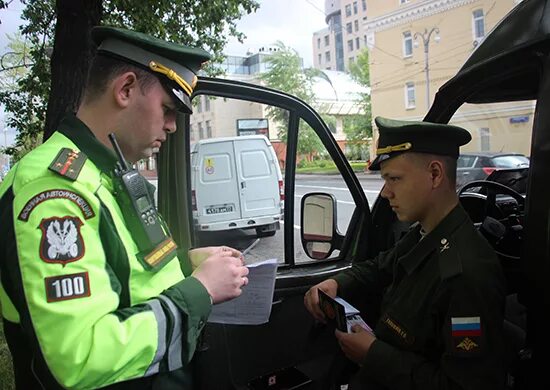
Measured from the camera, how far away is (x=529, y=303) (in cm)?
136

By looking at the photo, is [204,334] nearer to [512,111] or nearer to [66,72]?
[512,111]

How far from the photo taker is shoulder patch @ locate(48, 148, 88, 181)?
3.41ft

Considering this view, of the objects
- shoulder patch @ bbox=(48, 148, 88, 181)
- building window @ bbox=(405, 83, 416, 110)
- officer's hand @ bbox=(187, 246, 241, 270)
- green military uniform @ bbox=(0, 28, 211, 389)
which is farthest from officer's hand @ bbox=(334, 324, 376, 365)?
building window @ bbox=(405, 83, 416, 110)

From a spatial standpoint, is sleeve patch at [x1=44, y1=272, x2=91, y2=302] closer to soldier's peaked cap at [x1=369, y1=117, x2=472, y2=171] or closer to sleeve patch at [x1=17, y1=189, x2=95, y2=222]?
sleeve patch at [x1=17, y1=189, x2=95, y2=222]

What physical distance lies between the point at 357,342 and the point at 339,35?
97963mm

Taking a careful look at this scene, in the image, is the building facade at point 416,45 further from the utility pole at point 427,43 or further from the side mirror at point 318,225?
the side mirror at point 318,225

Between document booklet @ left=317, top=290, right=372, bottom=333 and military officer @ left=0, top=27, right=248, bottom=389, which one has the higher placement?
military officer @ left=0, top=27, right=248, bottom=389

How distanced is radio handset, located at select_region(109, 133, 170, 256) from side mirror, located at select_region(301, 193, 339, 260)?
4.30 ft

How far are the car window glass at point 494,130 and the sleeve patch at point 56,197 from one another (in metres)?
1.69

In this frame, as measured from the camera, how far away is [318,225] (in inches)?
95.7

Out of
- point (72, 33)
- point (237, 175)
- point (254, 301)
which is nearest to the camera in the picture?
point (254, 301)

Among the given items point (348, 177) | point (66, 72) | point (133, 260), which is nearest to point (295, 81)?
point (66, 72)

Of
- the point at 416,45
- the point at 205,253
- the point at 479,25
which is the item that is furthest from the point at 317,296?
the point at 416,45

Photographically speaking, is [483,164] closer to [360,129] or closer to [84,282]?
[84,282]
